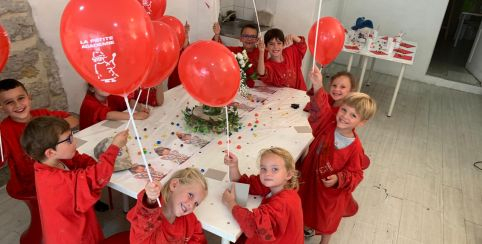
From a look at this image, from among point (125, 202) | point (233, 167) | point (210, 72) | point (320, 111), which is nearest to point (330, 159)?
point (320, 111)

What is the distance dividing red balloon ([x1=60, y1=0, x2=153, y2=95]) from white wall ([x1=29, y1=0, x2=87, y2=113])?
1.54m

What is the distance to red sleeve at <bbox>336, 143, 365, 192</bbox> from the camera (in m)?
1.96

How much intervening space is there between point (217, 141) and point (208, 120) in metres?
0.18

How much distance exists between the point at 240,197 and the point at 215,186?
0.57 ft

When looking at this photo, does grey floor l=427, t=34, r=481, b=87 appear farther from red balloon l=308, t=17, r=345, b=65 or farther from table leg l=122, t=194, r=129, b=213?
table leg l=122, t=194, r=129, b=213

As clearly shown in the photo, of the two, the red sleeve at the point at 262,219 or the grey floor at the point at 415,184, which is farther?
the grey floor at the point at 415,184

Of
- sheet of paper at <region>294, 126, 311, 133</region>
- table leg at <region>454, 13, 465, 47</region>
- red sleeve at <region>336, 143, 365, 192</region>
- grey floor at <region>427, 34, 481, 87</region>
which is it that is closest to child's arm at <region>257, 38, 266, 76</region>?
sheet of paper at <region>294, 126, 311, 133</region>

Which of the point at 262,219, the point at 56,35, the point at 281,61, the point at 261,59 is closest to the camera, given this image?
the point at 262,219

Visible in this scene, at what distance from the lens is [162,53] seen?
192cm

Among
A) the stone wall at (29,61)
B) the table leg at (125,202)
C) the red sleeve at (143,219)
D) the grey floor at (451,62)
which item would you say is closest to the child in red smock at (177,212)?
the red sleeve at (143,219)

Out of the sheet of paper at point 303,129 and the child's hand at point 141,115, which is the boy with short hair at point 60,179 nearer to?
the child's hand at point 141,115

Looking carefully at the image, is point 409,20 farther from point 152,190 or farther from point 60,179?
point 60,179

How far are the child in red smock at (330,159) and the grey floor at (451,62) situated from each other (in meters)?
4.91

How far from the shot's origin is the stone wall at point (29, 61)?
2.51 meters
